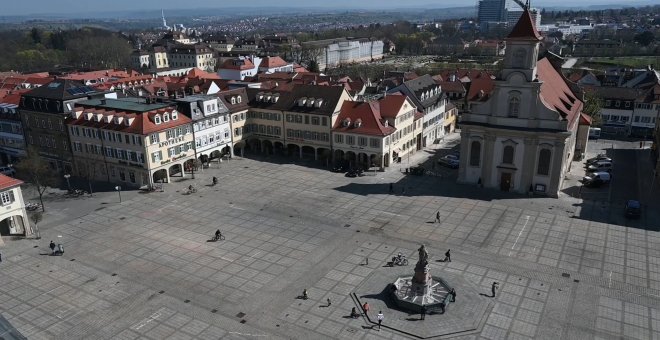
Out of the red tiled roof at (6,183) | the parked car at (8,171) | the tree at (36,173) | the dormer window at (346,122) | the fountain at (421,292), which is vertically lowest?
the parked car at (8,171)

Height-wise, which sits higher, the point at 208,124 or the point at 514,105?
the point at 514,105

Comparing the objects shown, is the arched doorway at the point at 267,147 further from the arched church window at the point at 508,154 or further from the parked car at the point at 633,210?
the parked car at the point at 633,210

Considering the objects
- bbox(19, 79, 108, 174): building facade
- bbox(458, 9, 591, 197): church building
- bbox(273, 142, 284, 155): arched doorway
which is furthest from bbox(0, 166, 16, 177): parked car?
bbox(458, 9, 591, 197): church building

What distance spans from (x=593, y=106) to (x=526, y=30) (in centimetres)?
3874

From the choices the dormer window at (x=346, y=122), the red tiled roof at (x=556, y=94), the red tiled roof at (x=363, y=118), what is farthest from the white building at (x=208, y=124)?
the red tiled roof at (x=556, y=94)

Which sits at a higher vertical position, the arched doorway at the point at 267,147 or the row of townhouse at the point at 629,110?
the row of townhouse at the point at 629,110

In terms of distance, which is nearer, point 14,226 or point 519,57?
point 14,226

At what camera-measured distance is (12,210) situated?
5409cm

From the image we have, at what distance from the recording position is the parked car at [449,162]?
7750 cm

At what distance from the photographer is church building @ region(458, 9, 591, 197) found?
207 feet

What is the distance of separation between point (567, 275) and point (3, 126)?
90909mm

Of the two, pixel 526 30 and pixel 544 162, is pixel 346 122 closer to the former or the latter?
pixel 526 30

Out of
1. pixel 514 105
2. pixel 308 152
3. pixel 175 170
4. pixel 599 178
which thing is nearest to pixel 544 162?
pixel 514 105

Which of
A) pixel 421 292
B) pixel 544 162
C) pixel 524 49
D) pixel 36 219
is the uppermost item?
pixel 524 49
